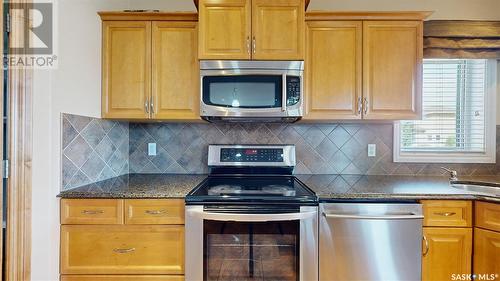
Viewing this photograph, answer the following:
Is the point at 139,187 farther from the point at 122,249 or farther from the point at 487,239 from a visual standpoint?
the point at 487,239

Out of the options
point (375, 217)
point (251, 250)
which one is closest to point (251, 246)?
point (251, 250)

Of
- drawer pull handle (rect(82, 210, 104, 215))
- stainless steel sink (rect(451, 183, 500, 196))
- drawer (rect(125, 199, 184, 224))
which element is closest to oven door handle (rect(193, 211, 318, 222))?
drawer (rect(125, 199, 184, 224))

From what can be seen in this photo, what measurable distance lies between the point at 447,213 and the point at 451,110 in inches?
45.5

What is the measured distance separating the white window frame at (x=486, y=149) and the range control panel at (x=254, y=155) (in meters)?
0.99

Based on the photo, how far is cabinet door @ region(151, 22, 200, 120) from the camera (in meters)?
1.99

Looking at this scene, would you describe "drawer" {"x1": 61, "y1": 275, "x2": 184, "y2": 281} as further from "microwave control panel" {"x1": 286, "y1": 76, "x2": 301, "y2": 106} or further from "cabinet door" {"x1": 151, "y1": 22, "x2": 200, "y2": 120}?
"microwave control panel" {"x1": 286, "y1": 76, "x2": 301, "y2": 106}

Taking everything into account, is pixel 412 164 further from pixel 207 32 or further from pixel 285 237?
pixel 207 32

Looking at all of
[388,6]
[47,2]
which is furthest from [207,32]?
[388,6]

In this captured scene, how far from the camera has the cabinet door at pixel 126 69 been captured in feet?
6.53

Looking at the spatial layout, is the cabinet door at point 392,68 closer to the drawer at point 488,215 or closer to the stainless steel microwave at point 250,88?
the stainless steel microwave at point 250,88

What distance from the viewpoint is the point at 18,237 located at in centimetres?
144

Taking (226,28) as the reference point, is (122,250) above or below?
below

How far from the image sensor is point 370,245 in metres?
1.56

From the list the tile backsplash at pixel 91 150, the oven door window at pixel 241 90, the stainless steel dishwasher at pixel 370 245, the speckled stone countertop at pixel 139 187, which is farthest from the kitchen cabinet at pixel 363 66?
the tile backsplash at pixel 91 150
